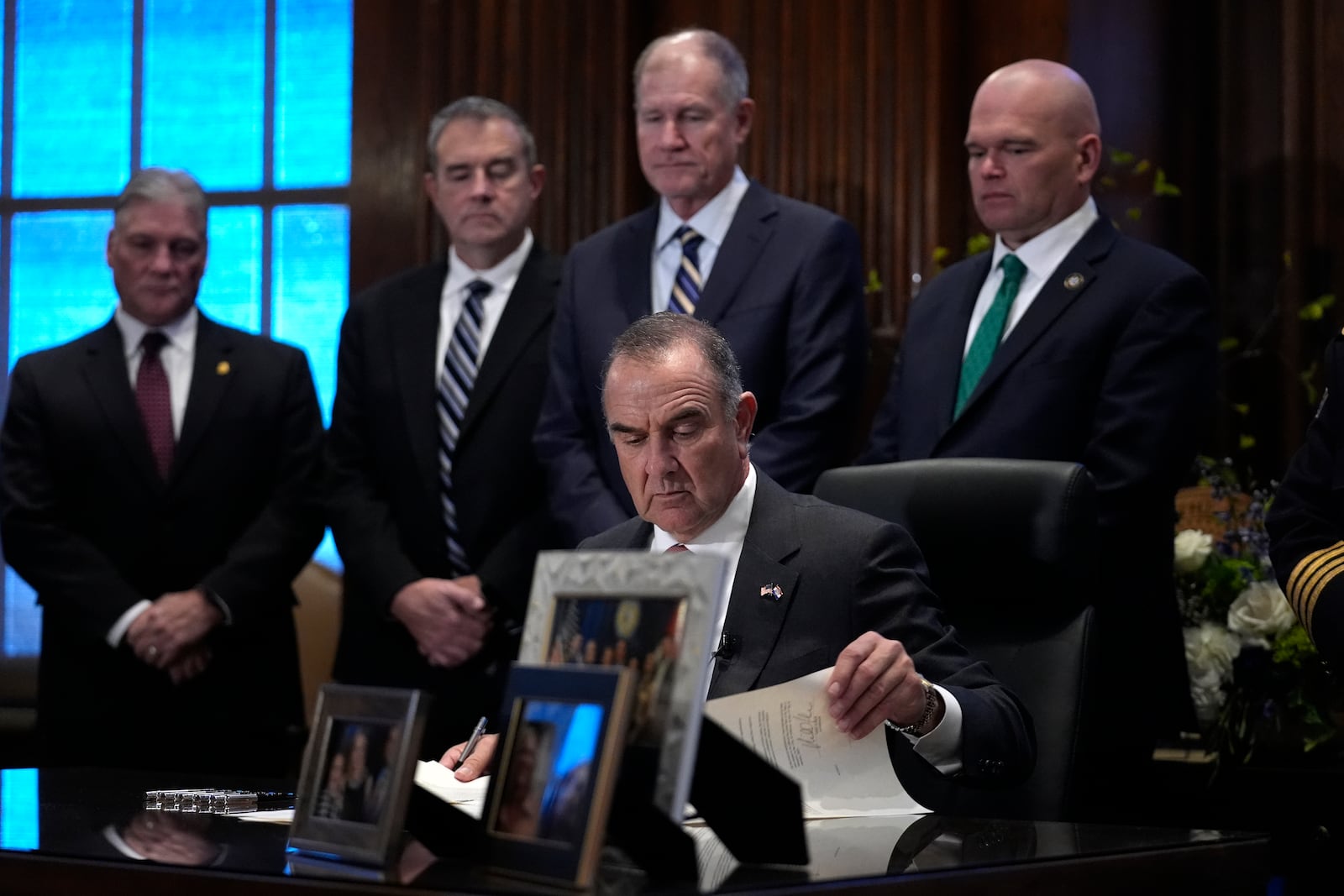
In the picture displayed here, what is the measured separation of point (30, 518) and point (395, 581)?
93 centimetres

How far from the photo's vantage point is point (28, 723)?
477 cm

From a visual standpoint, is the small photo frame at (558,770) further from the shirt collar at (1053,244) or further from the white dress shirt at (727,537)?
the shirt collar at (1053,244)

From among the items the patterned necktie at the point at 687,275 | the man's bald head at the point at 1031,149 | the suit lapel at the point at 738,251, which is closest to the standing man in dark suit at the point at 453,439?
the patterned necktie at the point at 687,275

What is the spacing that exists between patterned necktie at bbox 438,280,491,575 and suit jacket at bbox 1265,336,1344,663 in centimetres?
191

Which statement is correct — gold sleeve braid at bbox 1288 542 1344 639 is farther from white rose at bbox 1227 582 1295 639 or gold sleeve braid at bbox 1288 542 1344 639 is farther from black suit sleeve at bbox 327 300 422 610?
black suit sleeve at bbox 327 300 422 610

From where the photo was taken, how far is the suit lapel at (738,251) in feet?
12.0

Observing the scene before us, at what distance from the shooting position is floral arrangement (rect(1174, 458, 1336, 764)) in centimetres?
329

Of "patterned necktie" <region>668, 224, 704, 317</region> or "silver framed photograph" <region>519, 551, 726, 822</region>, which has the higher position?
"patterned necktie" <region>668, 224, 704, 317</region>

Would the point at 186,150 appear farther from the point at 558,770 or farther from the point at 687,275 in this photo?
the point at 558,770

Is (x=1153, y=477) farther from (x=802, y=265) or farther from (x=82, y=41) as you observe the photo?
(x=82, y=41)

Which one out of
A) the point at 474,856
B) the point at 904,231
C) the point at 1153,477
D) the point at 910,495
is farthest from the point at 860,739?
the point at 904,231

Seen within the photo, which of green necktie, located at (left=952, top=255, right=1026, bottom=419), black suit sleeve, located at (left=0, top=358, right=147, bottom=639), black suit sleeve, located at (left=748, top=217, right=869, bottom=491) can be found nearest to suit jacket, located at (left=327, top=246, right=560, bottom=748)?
black suit sleeve, located at (left=0, top=358, right=147, bottom=639)

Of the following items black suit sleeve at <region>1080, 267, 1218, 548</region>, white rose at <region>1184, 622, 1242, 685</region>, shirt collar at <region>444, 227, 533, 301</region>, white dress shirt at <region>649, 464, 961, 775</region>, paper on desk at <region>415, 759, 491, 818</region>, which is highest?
shirt collar at <region>444, 227, 533, 301</region>

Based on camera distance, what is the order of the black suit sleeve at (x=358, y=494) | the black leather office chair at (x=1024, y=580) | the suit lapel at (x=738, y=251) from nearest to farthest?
the black leather office chair at (x=1024, y=580), the suit lapel at (x=738, y=251), the black suit sleeve at (x=358, y=494)
